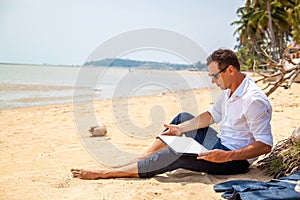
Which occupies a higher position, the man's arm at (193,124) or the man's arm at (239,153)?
the man's arm at (193,124)

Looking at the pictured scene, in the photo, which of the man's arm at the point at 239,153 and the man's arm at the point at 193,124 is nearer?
the man's arm at the point at 239,153

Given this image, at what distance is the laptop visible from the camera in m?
2.58

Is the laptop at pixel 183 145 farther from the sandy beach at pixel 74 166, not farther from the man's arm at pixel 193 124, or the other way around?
the sandy beach at pixel 74 166

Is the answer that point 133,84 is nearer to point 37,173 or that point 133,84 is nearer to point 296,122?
point 296,122

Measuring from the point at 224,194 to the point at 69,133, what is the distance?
11.7 feet

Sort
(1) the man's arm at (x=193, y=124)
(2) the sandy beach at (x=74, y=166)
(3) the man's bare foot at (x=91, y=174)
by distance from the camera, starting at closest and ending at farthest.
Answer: (2) the sandy beach at (x=74, y=166)
(3) the man's bare foot at (x=91, y=174)
(1) the man's arm at (x=193, y=124)

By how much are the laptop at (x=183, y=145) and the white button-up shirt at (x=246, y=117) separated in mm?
228

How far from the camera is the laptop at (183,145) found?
8.47 ft

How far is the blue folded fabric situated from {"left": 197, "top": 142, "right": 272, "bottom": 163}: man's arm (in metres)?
0.20

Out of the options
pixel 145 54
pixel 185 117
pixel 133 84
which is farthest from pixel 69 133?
pixel 133 84

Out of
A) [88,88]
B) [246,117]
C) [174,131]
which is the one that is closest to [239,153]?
[246,117]

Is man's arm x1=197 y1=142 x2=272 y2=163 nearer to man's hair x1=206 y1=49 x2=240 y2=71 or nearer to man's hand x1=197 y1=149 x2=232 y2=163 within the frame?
man's hand x1=197 y1=149 x2=232 y2=163

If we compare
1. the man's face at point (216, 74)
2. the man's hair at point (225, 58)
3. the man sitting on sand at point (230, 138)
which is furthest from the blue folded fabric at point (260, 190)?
the man's hair at point (225, 58)

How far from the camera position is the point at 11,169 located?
Answer: 10.6ft
